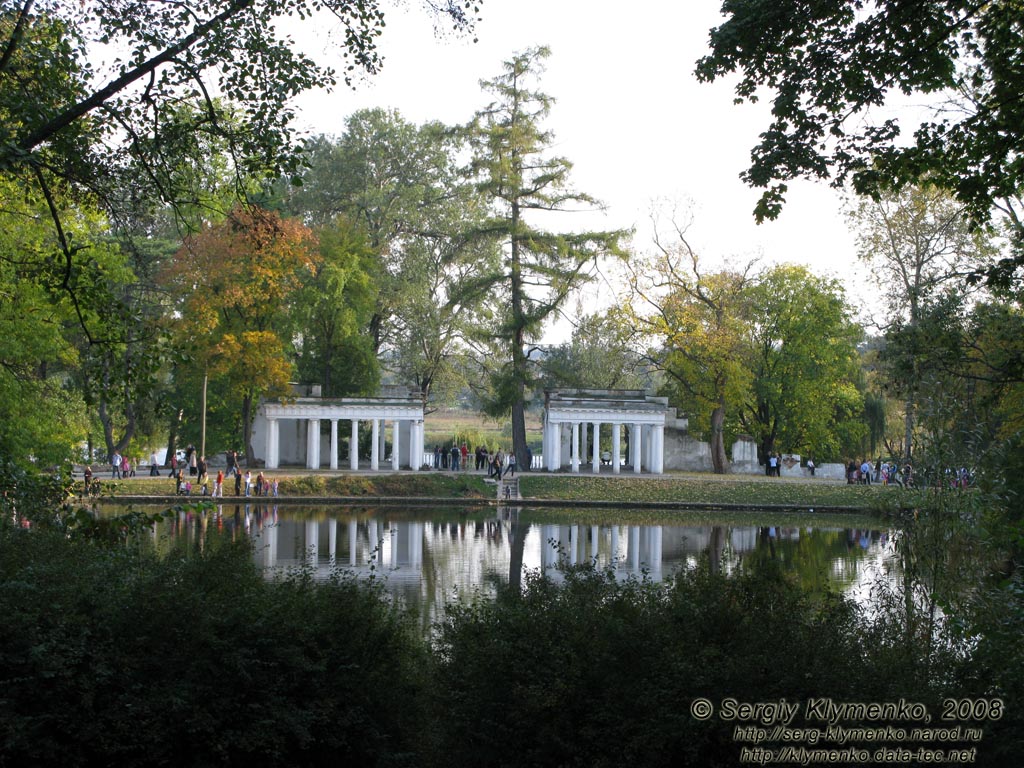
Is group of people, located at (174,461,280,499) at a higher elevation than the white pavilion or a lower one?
lower

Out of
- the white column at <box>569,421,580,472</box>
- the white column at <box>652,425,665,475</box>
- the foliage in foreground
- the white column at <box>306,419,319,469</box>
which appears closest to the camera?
the foliage in foreground

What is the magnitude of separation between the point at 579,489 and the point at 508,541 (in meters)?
14.8

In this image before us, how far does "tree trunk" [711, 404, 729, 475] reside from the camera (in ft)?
176

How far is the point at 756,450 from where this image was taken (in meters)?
56.3

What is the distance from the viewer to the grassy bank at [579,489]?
43.2 m

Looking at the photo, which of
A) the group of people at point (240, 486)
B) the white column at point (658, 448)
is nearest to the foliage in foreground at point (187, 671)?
the group of people at point (240, 486)

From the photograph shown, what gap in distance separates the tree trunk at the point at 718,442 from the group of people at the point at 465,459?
416 inches

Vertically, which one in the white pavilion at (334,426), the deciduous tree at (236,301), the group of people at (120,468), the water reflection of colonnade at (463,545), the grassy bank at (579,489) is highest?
the deciduous tree at (236,301)

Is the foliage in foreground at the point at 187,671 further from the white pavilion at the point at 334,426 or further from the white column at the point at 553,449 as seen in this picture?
the white column at the point at 553,449

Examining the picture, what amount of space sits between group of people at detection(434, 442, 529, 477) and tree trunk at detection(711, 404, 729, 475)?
10.6 metres

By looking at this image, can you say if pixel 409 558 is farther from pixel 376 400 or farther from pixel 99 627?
pixel 376 400

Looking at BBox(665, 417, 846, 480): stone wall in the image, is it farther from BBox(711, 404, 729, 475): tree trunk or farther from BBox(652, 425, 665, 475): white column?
BBox(652, 425, 665, 475): white column

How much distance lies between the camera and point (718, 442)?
177 feet

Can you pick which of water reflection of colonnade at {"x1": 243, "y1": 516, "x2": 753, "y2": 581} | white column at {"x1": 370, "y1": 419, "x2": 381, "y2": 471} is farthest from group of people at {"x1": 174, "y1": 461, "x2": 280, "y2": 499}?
white column at {"x1": 370, "y1": 419, "x2": 381, "y2": 471}
